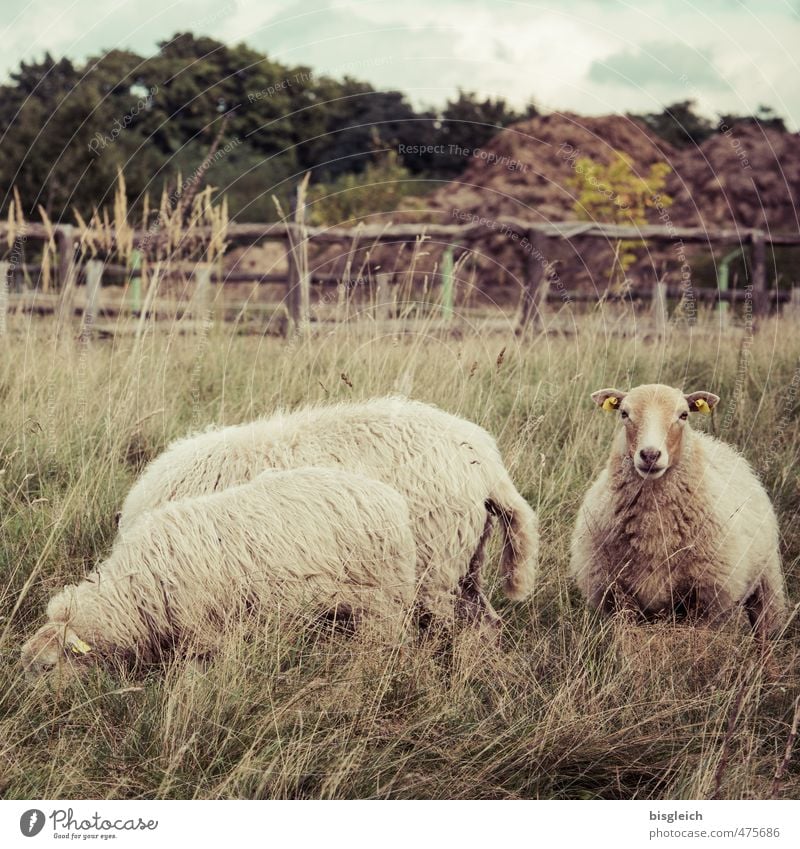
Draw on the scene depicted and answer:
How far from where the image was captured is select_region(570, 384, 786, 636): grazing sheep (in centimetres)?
341

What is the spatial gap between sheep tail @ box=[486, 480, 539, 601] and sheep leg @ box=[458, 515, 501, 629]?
2.6 inches

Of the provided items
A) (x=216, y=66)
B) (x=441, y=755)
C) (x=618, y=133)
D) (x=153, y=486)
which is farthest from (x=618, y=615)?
(x=618, y=133)

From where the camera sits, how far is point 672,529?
3502mm

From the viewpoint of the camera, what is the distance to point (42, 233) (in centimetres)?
838

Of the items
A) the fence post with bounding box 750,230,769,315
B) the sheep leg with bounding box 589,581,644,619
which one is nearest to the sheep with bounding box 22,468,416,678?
the sheep leg with bounding box 589,581,644,619

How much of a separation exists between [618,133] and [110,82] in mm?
9779

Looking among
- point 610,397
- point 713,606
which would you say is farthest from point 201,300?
point 713,606

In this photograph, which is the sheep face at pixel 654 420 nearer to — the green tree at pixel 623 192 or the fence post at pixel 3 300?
the fence post at pixel 3 300

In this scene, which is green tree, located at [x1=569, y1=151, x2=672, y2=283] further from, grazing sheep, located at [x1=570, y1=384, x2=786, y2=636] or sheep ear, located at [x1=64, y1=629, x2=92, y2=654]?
sheep ear, located at [x1=64, y1=629, x2=92, y2=654]

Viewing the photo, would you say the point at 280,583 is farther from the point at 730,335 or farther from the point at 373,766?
the point at 730,335

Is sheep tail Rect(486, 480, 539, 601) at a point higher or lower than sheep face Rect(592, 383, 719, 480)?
lower

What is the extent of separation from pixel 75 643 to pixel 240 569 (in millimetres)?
520

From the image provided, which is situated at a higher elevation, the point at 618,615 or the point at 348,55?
the point at 348,55

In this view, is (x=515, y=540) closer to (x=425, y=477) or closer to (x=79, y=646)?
(x=425, y=477)
